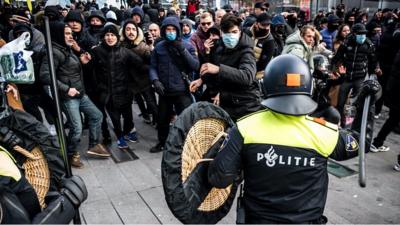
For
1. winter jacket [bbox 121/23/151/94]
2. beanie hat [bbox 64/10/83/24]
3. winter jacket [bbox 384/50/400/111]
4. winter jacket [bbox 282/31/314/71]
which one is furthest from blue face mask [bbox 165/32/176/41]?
winter jacket [bbox 384/50/400/111]

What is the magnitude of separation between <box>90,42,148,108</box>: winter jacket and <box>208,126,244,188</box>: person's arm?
132 inches

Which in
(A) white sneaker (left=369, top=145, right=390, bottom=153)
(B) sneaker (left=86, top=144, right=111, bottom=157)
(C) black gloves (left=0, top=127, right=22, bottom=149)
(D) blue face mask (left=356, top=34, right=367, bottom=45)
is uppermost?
(D) blue face mask (left=356, top=34, right=367, bottom=45)

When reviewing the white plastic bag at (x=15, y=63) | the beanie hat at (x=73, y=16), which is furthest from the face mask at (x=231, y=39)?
the beanie hat at (x=73, y=16)

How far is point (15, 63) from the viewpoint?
11.3 ft

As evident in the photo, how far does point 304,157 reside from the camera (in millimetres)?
1872

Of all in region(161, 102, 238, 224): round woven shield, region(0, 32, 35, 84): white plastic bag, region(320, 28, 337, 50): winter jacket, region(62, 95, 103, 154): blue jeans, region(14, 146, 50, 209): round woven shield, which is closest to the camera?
region(161, 102, 238, 224): round woven shield

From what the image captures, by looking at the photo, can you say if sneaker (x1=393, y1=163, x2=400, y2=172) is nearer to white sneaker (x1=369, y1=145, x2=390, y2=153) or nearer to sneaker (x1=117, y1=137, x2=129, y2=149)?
white sneaker (x1=369, y1=145, x2=390, y2=153)

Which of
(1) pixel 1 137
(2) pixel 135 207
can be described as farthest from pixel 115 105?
(1) pixel 1 137

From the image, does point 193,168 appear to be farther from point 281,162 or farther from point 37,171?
point 37,171

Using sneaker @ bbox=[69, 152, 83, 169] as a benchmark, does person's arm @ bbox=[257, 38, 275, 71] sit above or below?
above

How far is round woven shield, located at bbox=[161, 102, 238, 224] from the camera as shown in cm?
219

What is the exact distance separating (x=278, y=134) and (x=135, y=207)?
2.40 m

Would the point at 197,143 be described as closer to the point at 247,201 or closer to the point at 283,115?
the point at 247,201

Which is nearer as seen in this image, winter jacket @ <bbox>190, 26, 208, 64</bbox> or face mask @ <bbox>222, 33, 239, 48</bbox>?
face mask @ <bbox>222, 33, 239, 48</bbox>
